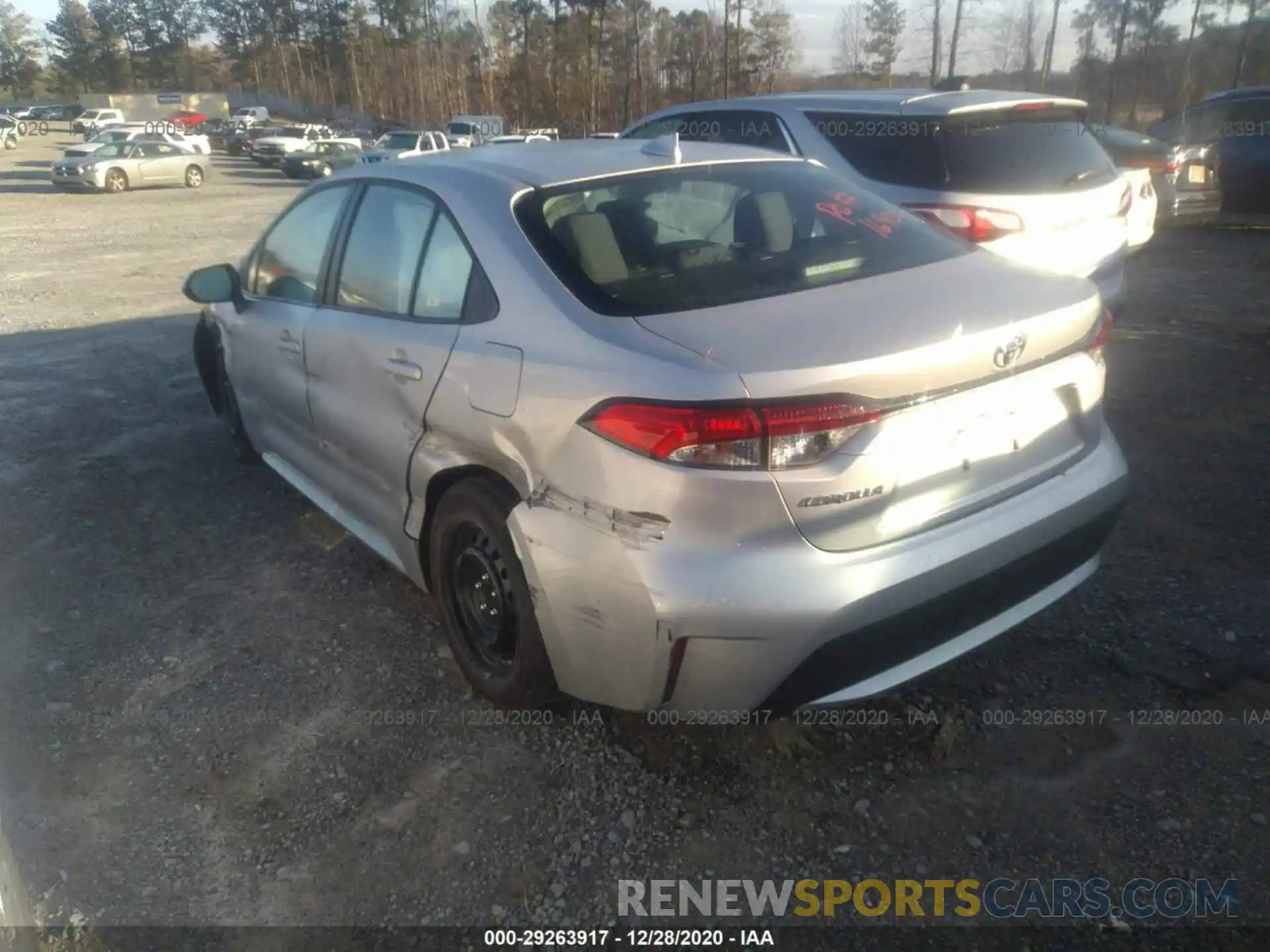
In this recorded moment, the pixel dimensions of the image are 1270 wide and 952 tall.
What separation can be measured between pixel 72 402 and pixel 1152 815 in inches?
258

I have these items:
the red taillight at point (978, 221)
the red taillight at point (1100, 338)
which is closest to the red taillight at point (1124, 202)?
the red taillight at point (978, 221)

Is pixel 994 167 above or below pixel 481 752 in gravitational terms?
above

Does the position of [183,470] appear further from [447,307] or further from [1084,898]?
[1084,898]

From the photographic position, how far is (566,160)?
3357 mm

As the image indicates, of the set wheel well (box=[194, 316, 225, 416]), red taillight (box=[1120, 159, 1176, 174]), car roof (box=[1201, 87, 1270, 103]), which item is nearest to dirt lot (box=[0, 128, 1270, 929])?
wheel well (box=[194, 316, 225, 416])

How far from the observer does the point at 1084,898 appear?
2.37 m

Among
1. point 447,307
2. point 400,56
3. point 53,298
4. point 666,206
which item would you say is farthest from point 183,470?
point 400,56

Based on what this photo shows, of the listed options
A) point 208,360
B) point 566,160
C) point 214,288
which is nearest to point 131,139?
point 208,360

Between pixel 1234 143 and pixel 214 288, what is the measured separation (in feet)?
38.6

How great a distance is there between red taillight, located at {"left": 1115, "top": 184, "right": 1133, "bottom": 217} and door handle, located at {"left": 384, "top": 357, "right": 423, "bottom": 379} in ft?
14.0

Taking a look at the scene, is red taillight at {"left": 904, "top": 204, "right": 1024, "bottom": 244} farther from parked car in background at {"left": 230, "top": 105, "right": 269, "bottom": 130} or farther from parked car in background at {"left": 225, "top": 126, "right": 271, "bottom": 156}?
parked car in background at {"left": 230, "top": 105, "right": 269, "bottom": 130}

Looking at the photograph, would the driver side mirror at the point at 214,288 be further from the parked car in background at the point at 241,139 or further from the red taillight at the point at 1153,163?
the parked car in background at the point at 241,139

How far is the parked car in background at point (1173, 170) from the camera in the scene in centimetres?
1010

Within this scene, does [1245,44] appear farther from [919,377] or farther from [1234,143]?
[919,377]
